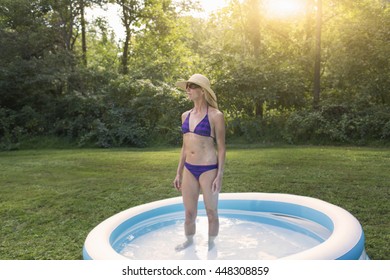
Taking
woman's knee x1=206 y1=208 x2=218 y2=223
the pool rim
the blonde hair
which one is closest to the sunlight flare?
the pool rim

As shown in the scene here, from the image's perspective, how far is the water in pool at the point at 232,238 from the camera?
13.1 ft

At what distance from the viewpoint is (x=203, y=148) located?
383 centimetres

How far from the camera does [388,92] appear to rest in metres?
13.4

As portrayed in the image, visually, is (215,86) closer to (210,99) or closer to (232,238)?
(232,238)

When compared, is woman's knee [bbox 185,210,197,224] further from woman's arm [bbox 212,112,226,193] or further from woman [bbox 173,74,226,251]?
woman's arm [bbox 212,112,226,193]

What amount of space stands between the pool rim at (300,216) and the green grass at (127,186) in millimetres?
518

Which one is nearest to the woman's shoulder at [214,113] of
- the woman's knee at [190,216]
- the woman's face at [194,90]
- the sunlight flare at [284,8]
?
the woman's face at [194,90]

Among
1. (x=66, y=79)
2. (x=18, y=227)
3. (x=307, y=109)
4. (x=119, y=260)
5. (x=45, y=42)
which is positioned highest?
(x=45, y=42)

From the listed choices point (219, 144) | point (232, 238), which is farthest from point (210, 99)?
point (232, 238)

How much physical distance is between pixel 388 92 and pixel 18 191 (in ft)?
38.1

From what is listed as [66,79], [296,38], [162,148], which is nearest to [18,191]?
[162,148]

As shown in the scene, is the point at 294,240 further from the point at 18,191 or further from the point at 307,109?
the point at 307,109

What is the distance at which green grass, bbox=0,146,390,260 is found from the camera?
15.9 ft

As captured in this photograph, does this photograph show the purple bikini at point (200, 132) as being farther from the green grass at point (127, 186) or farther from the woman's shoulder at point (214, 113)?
the green grass at point (127, 186)
